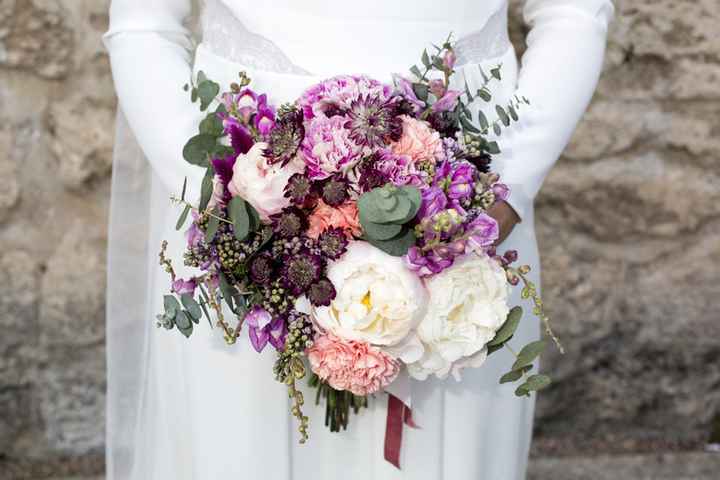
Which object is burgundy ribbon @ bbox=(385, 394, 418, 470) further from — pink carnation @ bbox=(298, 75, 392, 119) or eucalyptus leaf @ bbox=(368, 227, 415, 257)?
pink carnation @ bbox=(298, 75, 392, 119)

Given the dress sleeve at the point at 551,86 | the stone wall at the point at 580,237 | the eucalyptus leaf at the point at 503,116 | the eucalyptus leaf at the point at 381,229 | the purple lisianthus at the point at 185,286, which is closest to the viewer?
the eucalyptus leaf at the point at 381,229

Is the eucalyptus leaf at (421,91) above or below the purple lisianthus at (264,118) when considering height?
above

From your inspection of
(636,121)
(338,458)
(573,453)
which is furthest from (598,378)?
(338,458)

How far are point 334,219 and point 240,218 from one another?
0.11 m

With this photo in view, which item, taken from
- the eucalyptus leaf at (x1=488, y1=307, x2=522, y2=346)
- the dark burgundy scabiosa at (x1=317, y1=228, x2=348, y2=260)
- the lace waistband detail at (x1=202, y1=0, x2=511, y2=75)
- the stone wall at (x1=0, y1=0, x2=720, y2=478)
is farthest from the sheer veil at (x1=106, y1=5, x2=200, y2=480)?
the stone wall at (x1=0, y1=0, x2=720, y2=478)

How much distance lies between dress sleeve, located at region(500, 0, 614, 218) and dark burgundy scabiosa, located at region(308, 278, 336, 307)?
37 centimetres

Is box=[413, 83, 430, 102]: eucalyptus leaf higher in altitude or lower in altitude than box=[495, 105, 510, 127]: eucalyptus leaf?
higher

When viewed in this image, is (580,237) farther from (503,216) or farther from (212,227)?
(212,227)

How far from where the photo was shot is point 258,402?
1.25 m

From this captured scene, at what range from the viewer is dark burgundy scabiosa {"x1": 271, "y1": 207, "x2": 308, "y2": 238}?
999 millimetres

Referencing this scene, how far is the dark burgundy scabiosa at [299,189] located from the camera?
0.99 m

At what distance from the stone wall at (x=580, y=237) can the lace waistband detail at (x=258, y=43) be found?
107 centimetres

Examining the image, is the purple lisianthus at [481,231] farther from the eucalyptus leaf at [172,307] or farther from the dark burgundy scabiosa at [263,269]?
the eucalyptus leaf at [172,307]

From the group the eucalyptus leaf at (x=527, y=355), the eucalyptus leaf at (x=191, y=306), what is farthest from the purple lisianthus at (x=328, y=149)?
the eucalyptus leaf at (x=527, y=355)
